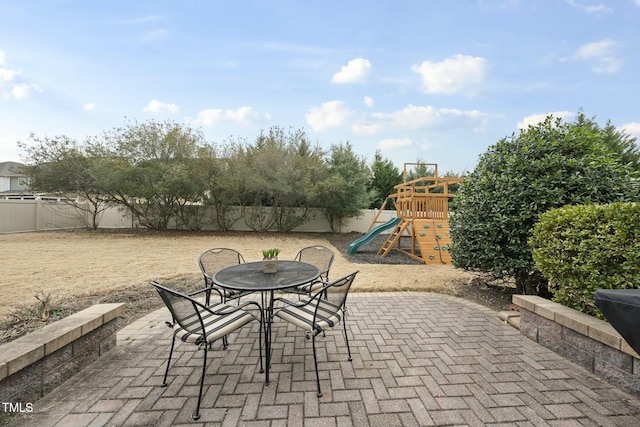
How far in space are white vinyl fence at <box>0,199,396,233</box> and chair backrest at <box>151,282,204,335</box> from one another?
11846 mm

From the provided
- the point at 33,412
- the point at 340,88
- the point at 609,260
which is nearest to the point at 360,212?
the point at 340,88

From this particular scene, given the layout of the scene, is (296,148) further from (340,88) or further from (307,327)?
(307,327)

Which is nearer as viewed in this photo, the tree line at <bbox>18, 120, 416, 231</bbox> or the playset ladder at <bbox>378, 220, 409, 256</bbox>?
the playset ladder at <bbox>378, 220, 409, 256</bbox>

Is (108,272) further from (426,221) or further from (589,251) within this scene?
(426,221)

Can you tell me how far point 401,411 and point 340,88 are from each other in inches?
341

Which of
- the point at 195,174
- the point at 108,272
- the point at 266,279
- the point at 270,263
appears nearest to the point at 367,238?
the point at 270,263

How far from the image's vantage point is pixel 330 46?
691cm

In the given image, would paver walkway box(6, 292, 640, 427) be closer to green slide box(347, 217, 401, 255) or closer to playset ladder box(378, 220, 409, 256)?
playset ladder box(378, 220, 409, 256)

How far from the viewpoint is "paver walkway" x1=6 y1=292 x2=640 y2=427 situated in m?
1.47

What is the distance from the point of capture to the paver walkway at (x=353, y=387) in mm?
1474

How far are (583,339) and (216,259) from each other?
3.59 meters

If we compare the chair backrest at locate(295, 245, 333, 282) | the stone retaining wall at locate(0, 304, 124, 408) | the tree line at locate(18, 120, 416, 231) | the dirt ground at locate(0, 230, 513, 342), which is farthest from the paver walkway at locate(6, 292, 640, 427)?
the tree line at locate(18, 120, 416, 231)

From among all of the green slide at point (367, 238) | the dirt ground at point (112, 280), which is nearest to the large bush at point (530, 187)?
the dirt ground at point (112, 280)

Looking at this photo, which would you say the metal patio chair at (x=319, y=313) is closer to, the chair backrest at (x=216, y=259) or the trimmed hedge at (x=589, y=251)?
the chair backrest at (x=216, y=259)
